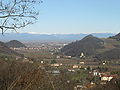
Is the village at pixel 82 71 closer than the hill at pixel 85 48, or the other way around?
the village at pixel 82 71

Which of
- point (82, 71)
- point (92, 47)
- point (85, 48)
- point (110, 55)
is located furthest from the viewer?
point (85, 48)

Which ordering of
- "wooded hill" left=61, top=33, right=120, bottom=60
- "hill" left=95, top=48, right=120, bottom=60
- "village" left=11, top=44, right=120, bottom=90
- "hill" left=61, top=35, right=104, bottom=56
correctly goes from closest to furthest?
"village" left=11, top=44, right=120, bottom=90, "hill" left=95, top=48, right=120, bottom=60, "wooded hill" left=61, top=33, right=120, bottom=60, "hill" left=61, top=35, right=104, bottom=56

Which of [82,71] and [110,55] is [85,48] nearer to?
[110,55]

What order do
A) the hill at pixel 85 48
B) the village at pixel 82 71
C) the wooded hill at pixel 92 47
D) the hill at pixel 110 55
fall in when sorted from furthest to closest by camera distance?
the hill at pixel 85 48
the wooded hill at pixel 92 47
the hill at pixel 110 55
the village at pixel 82 71

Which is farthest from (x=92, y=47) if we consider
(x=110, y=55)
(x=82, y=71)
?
(x=82, y=71)

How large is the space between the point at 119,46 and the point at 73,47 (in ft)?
77.0

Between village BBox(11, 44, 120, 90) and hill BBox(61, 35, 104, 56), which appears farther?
hill BBox(61, 35, 104, 56)

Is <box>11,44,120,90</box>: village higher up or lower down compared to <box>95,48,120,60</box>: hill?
higher up

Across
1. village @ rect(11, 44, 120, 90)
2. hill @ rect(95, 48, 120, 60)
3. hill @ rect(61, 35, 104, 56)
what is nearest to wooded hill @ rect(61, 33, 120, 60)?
hill @ rect(61, 35, 104, 56)

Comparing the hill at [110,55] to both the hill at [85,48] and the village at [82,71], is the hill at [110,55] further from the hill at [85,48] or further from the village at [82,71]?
the hill at [85,48]

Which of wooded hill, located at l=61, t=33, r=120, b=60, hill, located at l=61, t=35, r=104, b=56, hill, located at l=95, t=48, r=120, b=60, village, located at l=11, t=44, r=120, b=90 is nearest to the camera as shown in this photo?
village, located at l=11, t=44, r=120, b=90

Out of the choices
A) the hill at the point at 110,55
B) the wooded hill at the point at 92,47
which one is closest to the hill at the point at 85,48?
the wooded hill at the point at 92,47

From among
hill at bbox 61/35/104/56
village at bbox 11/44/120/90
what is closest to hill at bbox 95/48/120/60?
village at bbox 11/44/120/90

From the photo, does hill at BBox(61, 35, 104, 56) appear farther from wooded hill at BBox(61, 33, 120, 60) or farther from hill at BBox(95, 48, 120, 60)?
hill at BBox(95, 48, 120, 60)
